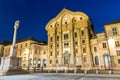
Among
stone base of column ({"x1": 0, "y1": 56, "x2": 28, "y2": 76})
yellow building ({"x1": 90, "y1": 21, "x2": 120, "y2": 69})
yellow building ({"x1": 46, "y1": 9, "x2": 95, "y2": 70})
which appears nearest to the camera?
stone base of column ({"x1": 0, "y1": 56, "x2": 28, "y2": 76})

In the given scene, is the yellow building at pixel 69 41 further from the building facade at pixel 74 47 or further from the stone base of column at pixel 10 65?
the stone base of column at pixel 10 65

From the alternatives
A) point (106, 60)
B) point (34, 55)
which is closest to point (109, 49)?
point (106, 60)

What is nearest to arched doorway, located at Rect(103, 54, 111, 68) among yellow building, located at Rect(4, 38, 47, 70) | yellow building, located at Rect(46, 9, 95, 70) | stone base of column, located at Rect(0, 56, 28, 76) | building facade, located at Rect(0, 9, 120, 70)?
building facade, located at Rect(0, 9, 120, 70)

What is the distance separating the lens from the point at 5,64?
19.4 metres

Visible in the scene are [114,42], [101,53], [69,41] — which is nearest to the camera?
[114,42]

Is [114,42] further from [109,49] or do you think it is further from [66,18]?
[66,18]

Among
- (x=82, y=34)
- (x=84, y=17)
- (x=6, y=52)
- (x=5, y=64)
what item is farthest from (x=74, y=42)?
(x=6, y=52)

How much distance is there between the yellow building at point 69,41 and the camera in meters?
36.2

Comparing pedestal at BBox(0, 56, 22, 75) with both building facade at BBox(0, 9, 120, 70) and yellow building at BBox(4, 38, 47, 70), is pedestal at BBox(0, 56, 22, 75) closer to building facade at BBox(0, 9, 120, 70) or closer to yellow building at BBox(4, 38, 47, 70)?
building facade at BBox(0, 9, 120, 70)

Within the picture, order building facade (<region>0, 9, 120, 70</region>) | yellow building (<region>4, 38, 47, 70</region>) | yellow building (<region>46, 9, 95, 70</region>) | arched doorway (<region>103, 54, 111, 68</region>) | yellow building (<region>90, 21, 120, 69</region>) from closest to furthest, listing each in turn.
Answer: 1. yellow building (<region>90, 21, 120, 69</region>)
2. arched doorway (<region>103, 54, 111, 68</region>)
3. building facade (<region>0, 9, 120, 70</region>)
4. yellow building (<region>46, 9, 95, 70</region>)
5. yellow building (<region>4, 38, 47, 70</region>)

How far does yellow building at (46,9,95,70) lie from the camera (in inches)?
1427

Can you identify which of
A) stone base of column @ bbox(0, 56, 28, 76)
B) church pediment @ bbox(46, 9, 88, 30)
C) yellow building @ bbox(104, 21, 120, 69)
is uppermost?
church pediment @ bbox(46, 9, 88, 30)

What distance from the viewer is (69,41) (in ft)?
133

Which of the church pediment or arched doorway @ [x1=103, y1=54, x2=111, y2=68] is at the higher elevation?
the church pediment
